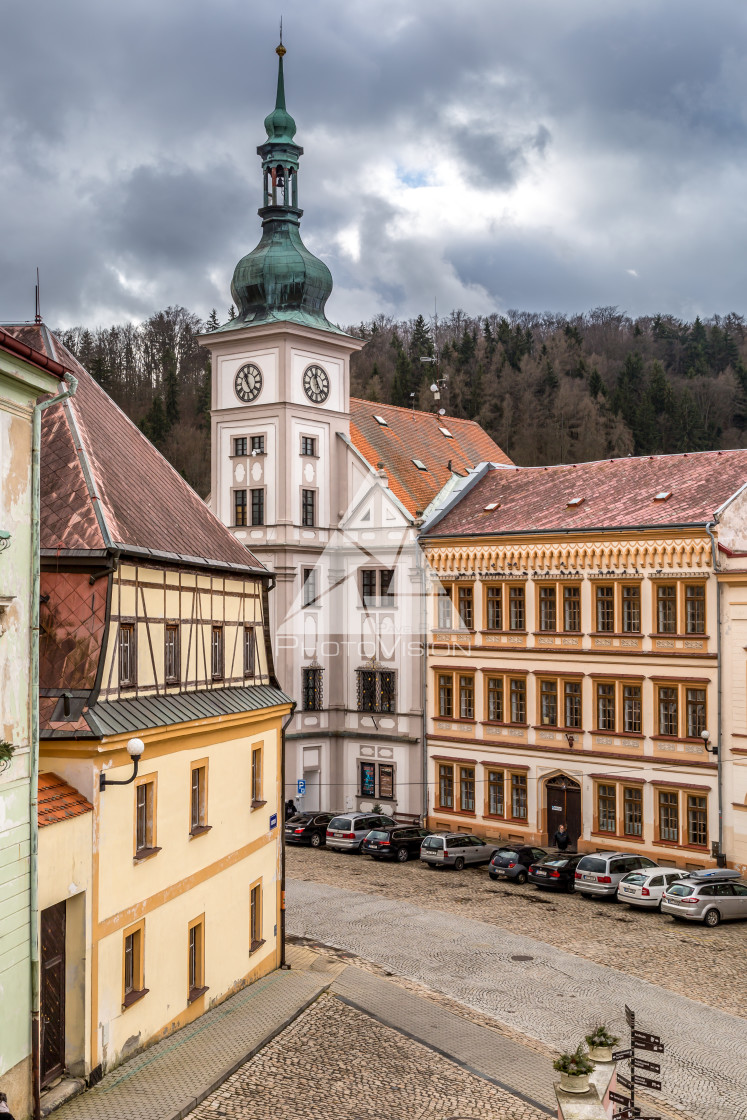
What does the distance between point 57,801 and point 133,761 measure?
1702 millimetres

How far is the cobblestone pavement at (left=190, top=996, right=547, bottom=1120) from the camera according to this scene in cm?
1767

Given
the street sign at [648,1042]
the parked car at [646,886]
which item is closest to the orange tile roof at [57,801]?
the street sign at [648,1042]

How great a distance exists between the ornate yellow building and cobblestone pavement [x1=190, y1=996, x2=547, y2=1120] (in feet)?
65.0

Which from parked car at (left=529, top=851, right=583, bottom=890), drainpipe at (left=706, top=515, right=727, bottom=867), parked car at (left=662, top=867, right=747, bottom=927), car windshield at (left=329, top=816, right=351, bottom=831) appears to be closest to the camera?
parked car at (left=662, top=867, right=747, bottom=927)

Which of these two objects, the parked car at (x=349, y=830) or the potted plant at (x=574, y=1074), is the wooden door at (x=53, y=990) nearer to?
the potted plant at (x=574, y=1074)

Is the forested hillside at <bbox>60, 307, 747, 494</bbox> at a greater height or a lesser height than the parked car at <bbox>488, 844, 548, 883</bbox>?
greater

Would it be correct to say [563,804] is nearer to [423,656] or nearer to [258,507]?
[423,656]

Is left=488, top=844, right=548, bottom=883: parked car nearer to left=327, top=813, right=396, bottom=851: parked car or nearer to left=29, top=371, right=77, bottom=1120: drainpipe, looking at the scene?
left=327, top=813, right=396, bottom=851: parked car

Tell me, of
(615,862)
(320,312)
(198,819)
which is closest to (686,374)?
(320,312)

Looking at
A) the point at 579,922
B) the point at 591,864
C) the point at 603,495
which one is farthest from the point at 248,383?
the point at 579,922

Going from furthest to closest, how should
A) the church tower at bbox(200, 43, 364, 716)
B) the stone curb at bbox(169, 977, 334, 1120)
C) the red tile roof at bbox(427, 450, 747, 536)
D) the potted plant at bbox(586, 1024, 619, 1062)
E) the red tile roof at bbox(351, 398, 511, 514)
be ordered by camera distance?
the red tile roof at bbox(351, 398, 511, 514) → the church tower at bbox(200, 43, 364, 716) → the red tile roof at bbox(427, 450, 747, 536) → the stone curb at bbox(169, 977, 334, 1120) → the potted plant at bbox(586, 1024, 619, 1062)

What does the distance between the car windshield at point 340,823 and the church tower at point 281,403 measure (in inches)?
264

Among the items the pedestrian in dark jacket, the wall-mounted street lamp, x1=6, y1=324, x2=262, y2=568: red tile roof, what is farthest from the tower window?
the pedestrian in dark jacket

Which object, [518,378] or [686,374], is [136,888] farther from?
[686,374]
